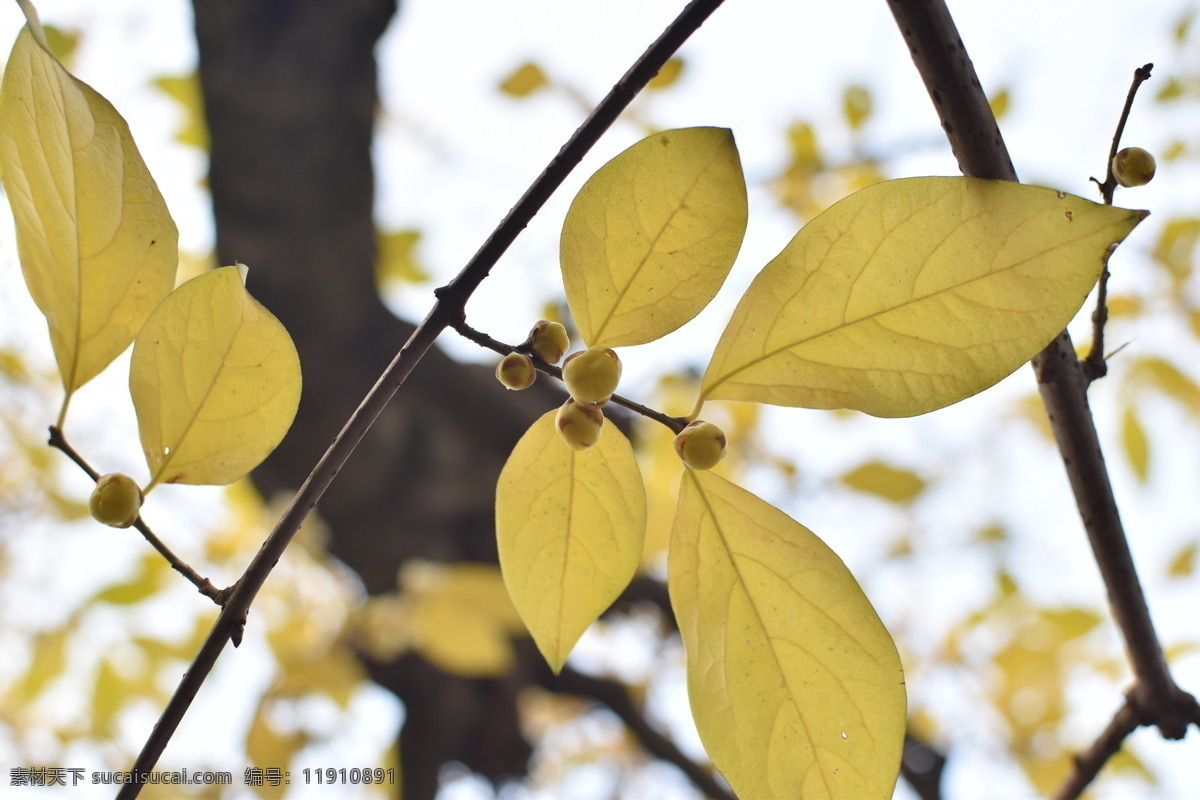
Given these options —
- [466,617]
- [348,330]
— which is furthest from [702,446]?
[348,330]

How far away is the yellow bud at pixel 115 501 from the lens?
37 cm

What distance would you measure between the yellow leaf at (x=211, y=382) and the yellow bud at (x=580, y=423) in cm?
12

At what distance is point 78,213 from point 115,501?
13 cm

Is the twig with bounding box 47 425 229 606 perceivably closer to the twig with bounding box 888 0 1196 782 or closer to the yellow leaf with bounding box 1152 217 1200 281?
the twig with bounding box 888 0 1196 782

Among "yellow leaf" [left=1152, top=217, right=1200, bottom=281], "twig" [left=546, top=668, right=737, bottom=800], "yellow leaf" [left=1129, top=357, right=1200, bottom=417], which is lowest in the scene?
"twig" [left=546, top=668, right=737, bottom=800]

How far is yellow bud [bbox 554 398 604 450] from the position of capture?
1.19 feet

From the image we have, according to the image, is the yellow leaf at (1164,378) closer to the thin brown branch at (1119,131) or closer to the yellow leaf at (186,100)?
the thin brown branch at (1119,131)

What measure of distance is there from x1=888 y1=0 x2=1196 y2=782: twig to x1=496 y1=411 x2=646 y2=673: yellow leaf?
20cm

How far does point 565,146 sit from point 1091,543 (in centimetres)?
37

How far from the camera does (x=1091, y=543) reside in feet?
1.51

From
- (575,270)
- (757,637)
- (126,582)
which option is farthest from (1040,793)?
(126,582)

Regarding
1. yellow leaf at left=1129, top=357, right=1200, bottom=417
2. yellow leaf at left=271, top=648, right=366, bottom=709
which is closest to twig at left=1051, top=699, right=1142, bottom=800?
yellow leaf at left=1129, top=357, right=1200, bottom=417

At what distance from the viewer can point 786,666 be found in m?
0.36

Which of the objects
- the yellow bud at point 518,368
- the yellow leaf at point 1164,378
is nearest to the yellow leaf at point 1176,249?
the yellow leaf at point 1164,378
